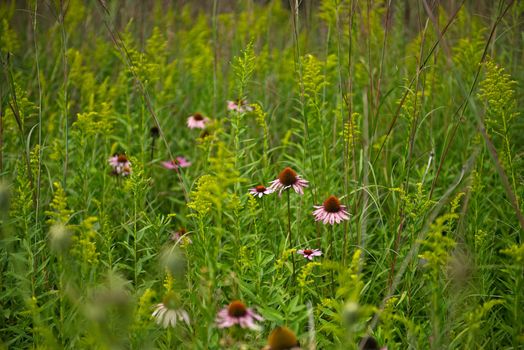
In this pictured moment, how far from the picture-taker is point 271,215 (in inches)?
77.3

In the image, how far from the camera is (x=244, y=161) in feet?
7.12

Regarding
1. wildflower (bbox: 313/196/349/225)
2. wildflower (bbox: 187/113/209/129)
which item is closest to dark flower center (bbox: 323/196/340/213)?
wildflower (bbox: 313/196/349/225)

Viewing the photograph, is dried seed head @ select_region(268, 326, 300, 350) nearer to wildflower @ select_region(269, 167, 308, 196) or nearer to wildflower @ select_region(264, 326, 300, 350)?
Result: wildflower @ select_region(264, 326, 300, 350)

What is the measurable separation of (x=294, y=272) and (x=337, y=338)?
269 millimetres

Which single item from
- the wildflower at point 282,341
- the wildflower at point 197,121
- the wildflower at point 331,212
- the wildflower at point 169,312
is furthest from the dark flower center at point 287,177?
the wildflower at point 197,121

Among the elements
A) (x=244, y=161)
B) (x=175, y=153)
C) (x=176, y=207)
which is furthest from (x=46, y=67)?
(x=244, y=161)

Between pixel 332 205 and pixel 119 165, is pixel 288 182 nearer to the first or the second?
pixel 332 205

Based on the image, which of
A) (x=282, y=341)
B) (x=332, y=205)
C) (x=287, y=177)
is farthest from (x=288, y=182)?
(x=282, y=341)

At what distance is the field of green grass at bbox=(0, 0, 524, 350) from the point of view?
121 cm

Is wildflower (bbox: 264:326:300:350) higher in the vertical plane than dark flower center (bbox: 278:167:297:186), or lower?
higher

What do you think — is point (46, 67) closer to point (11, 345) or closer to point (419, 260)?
point (11, 345)

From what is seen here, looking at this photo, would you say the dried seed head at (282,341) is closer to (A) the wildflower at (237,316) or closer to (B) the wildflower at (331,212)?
(A) the wildflower at (237,316)

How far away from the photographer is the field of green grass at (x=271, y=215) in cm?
121

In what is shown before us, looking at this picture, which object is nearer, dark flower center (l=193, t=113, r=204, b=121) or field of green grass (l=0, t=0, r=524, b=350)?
field of green grass (l=0, t=0, r=524, b=350)
